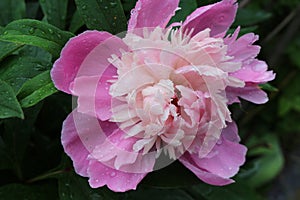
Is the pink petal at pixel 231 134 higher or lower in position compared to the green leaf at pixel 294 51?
higher

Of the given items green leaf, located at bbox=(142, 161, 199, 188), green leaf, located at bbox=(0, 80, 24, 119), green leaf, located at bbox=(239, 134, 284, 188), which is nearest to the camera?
green leaf, located at bbox=(0, 80, 24, 119)

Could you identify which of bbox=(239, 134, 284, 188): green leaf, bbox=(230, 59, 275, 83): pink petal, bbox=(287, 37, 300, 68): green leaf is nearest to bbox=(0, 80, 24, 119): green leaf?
bbox=(230, 59, 275, 83): pink petal

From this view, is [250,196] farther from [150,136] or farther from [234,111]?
[150,136]

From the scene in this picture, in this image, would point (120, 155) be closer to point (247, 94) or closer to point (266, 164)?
point (247, 94)

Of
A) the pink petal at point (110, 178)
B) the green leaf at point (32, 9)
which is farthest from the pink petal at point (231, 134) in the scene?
the green leaf at point (32, 9)

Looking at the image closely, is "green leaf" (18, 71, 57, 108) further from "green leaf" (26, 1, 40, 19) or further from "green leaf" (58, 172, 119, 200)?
"green leaf" (26, 1, 40, 19)

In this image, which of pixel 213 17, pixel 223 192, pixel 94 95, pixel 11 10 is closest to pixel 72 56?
pixel 94 95

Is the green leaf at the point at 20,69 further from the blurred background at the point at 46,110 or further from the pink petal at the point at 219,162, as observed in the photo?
the pink petal at the point at 219,162
